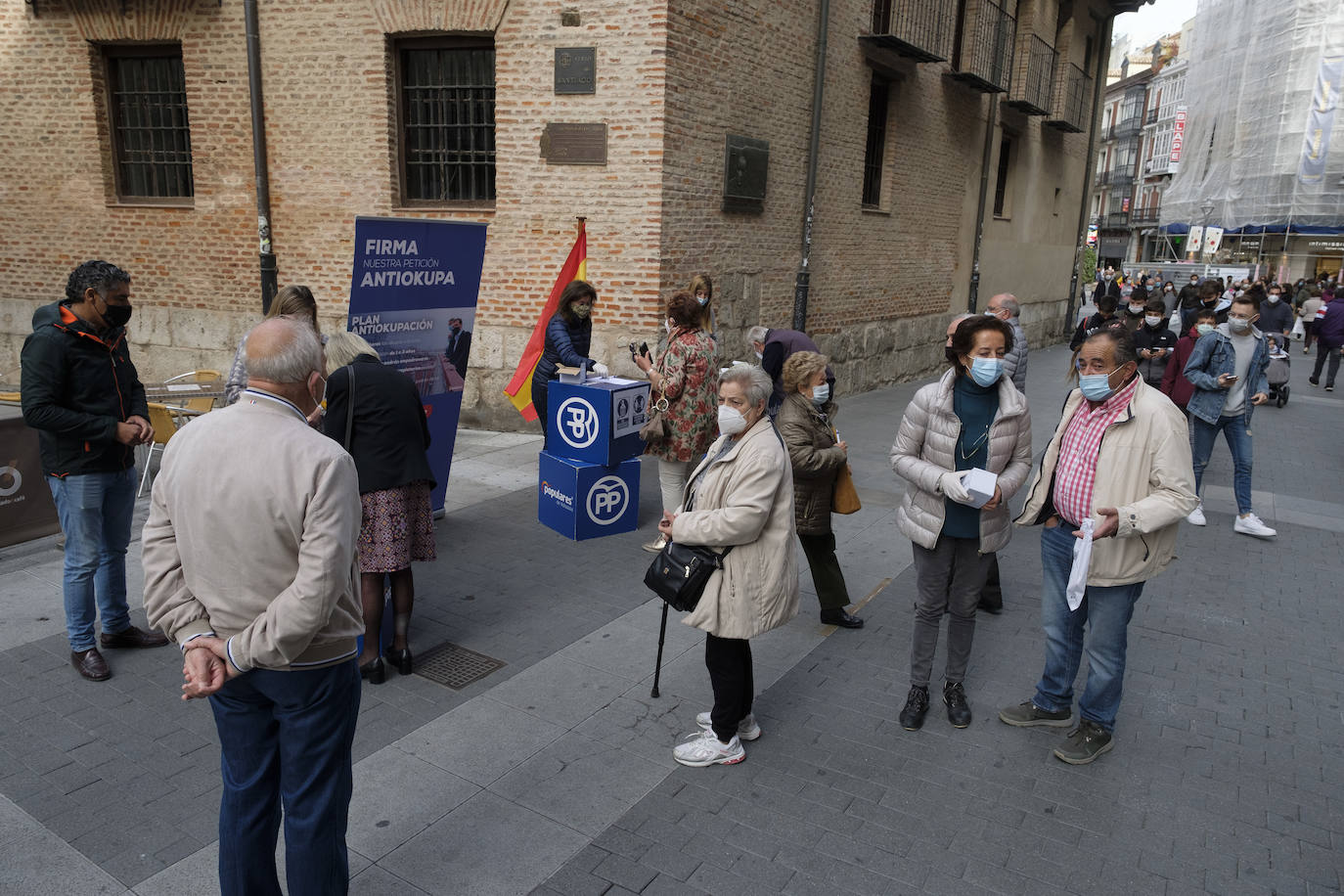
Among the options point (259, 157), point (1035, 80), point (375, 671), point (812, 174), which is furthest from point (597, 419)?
point (1035, 80)

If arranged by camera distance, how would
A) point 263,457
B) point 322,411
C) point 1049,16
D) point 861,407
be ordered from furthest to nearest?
point 1049,16 → point 861,407 → point 322,411 → point 263,457

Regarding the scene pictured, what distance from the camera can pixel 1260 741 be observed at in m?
4.23

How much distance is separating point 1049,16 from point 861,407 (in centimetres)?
1259

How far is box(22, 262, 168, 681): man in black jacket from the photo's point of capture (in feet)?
13.7

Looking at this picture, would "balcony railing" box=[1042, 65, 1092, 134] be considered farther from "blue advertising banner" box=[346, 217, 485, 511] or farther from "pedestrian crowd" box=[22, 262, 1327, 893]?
"pedestrian crowd" box=[22, 262, 1327, 893]

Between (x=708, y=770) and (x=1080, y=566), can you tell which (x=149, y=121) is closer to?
(x=708, y=770)

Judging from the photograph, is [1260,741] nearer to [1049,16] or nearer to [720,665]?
[720,665]

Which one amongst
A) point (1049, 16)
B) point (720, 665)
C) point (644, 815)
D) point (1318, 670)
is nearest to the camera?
point (644, 815)

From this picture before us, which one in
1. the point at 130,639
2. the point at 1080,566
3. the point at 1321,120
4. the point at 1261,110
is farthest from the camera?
the point at 1261,110

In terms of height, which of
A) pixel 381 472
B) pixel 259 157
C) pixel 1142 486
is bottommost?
pixel 381 472

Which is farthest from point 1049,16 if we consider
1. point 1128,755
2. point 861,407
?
point 1128,755

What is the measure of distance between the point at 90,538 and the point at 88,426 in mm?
576

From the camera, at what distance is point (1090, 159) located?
24984 mm

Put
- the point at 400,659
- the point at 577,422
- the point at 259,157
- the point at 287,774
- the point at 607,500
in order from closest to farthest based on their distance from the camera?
the point at 287,774, the point at 400,659, the point at 577,422, the point at 607,500, the point at 259,157
